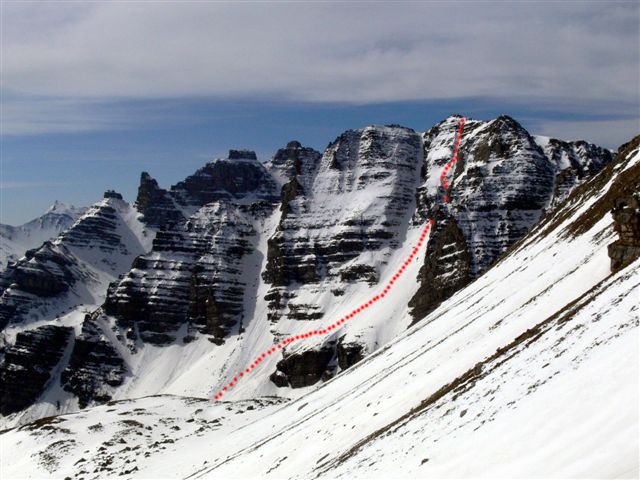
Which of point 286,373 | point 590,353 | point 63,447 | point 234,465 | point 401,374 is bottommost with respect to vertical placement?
point 286,373

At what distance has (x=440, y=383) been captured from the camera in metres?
43.7

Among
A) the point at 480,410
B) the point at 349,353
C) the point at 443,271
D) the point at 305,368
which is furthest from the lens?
the point at 305,368

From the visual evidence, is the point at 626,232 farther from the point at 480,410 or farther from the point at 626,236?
the point at 480,410

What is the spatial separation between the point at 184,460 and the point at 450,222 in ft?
445

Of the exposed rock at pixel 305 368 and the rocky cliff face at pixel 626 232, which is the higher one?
the rocky cliff face at pixel 626 232

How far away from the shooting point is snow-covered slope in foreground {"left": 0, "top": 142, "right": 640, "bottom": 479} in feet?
69.2

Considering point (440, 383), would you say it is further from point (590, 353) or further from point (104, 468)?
point (104, 468)

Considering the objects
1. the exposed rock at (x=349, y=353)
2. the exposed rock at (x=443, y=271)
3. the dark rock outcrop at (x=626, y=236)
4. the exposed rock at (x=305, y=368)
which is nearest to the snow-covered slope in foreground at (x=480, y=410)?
the dark rock outcrop at (x=626, y=236)

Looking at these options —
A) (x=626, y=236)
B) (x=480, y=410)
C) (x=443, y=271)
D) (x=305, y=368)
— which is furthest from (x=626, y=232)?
(x=305, y=368)

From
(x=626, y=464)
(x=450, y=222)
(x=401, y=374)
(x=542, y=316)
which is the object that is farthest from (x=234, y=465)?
(x=450, y=222)

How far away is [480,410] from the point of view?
91.3 ft

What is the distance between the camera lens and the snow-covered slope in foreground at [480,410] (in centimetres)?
2109

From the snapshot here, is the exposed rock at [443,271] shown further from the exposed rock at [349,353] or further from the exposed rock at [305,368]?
the exposed rock at [305,368]

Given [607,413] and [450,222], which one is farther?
[450,222]
